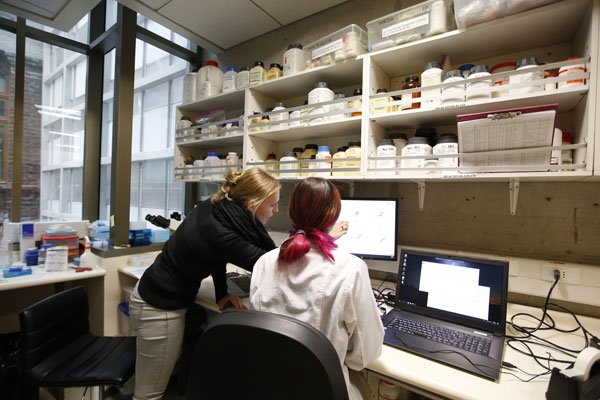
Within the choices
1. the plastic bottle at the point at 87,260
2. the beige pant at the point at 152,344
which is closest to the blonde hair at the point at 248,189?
the beige pant at the point at 152,344

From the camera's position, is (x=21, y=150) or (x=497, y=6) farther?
(x=21, y=150)

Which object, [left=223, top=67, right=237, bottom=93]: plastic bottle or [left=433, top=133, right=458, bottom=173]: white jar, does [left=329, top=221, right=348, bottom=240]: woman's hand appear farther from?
[left=223, top=67, right=237, bottom=93]: plastic bottle

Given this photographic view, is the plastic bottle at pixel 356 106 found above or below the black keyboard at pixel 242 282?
above

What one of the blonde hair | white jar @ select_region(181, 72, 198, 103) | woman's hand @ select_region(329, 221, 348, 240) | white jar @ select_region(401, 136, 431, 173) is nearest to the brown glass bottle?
white jar @ select_region(401, 136, 431, 173)

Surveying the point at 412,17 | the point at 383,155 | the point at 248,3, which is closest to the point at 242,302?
the point at 383,155

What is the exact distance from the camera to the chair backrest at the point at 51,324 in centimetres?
120

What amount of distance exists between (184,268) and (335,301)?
29.5 inches

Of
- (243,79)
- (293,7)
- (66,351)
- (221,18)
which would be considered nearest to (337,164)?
(243,79)

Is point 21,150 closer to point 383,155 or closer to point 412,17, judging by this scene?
point 383,155

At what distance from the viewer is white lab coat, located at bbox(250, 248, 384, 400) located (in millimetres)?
799

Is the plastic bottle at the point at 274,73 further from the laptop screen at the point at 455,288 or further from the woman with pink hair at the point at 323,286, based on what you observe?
the laptop screen at the point at 455,288

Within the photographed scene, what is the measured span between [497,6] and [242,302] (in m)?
1.60

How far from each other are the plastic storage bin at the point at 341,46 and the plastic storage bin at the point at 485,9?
0.47 m

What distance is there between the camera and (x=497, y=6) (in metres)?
1.09
